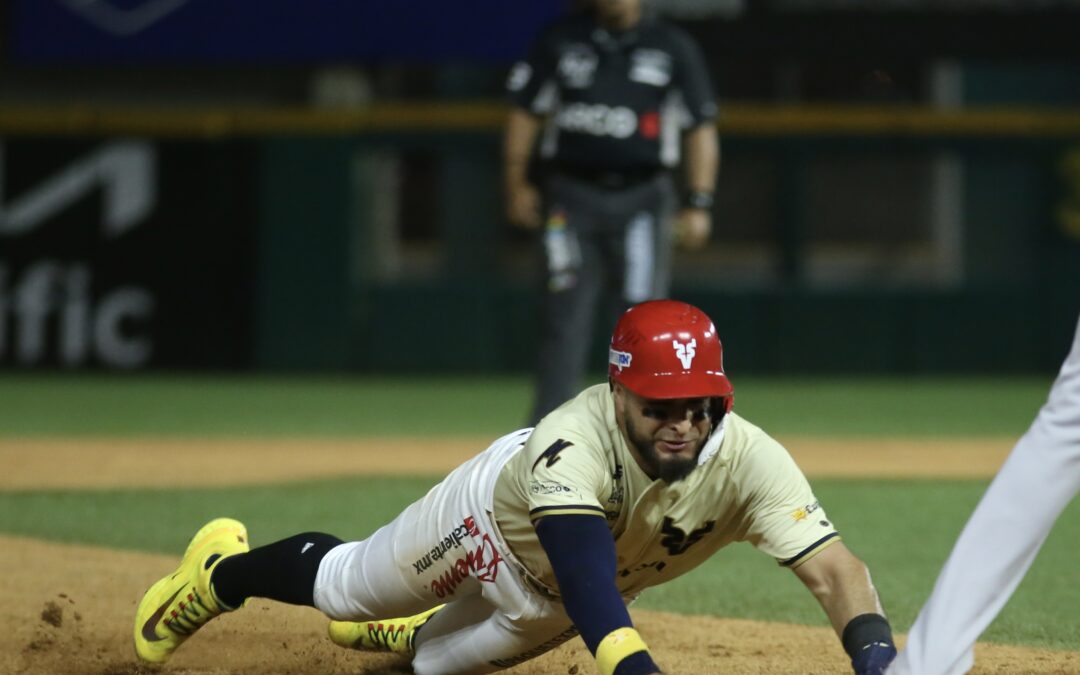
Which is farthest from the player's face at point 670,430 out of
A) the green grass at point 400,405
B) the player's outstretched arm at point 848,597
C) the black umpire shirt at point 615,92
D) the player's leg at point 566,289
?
the green grass at point 400,405

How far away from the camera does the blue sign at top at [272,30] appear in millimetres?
11305

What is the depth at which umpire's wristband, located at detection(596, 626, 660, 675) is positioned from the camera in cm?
270

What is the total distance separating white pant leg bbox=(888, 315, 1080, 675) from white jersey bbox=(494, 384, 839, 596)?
1.23ft

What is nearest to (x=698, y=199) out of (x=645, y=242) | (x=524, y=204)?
(x=645, y=242)

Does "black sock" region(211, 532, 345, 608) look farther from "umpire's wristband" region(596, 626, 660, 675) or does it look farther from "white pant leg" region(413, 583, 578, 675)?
"umpire's wristband" region(596, 626, 660, 675)

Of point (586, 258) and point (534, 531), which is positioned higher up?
point (586, 258)

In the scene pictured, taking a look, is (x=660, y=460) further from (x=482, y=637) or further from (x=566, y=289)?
(x=566, y=289)

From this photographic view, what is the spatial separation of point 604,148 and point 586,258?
0.41 metres

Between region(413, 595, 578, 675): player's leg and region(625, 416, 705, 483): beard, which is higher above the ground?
region(625, 416, 705, 483): beard

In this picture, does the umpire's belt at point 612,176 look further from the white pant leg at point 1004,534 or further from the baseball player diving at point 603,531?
the white pant leg at point 1004,534

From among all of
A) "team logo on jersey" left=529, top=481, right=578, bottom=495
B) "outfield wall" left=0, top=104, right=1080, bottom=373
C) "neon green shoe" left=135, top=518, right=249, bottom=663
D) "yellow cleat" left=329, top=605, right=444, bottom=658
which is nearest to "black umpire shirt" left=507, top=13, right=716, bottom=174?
"yellow cleat" left=329, top=605, right=444, bottom=658

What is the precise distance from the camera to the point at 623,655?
2.71m

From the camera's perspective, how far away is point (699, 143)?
6312 millimetres

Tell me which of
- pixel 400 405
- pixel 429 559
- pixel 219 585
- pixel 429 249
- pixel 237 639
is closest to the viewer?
pixel 429 559
